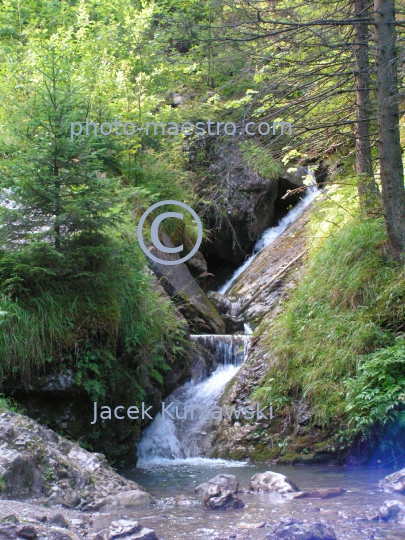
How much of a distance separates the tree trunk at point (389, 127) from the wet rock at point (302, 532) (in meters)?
4.73

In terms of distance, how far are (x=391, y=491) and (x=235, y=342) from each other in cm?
441

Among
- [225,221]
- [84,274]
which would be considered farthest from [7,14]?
[84,274]

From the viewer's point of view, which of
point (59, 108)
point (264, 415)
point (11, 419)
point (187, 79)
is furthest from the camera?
point (187, 79)

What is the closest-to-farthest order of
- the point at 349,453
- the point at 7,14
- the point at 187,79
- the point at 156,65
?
the point at 349,453 < the point at 156,65 < the point at 7,14 < the point at 187,79

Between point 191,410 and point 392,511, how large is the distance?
4.51 meters

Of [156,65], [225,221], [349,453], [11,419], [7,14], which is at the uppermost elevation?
[7,14]

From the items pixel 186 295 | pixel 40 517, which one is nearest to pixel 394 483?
pixel 40 517

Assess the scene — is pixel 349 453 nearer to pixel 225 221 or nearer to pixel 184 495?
pixel 184 495

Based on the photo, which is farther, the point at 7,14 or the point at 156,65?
the point at 7,14

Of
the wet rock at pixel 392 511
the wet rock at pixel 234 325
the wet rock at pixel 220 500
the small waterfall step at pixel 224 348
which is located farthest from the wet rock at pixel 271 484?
the wet rock at pixel 234 325

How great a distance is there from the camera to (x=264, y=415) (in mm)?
7598

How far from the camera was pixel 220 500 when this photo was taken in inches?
184

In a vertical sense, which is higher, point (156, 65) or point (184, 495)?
point (156, 65)

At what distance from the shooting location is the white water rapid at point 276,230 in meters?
12.8
